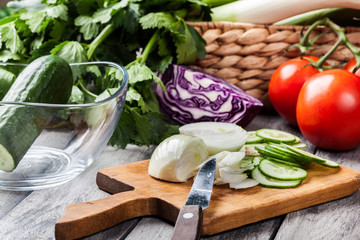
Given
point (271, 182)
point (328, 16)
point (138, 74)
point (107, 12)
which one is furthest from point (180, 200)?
point (328, 16)

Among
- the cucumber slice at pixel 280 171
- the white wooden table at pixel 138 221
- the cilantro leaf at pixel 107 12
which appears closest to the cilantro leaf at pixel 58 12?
the cilantro leaf at pixel 107 12

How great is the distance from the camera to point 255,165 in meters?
1.24

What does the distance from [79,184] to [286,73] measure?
82 cm

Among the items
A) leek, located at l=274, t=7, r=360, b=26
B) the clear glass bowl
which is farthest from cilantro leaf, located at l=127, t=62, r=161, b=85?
leek, located at l=274, t=7, r=360, b=26

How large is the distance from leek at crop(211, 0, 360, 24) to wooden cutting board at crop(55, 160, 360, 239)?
68 centimetres

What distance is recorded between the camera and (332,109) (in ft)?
4.71

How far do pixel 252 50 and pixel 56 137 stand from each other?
86 centimetres

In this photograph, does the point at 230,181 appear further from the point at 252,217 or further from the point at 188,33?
the point at 188,33

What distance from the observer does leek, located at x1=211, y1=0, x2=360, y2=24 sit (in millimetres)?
1689

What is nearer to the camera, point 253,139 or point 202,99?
point 253,139

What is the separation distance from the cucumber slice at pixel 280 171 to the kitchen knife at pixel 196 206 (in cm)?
14

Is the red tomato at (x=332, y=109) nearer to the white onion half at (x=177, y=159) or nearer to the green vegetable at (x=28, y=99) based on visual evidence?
the white onion half at (x=177, y=159)

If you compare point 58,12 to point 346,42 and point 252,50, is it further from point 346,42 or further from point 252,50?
point 346,42

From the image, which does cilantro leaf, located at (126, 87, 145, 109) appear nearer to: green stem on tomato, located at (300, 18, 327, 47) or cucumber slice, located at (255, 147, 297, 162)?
cucumber slice, located at (255, 147, 297, 162)
